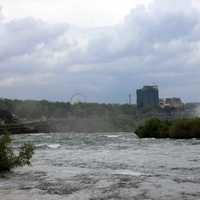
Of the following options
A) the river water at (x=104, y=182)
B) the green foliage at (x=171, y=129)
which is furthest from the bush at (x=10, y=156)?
the green foliage at (x=171, y=129)

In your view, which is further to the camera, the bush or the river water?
the bush

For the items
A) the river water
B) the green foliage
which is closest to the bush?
the river water

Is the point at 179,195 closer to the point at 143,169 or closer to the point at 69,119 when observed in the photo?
the point at 143,169

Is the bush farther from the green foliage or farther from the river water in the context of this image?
the green foliage

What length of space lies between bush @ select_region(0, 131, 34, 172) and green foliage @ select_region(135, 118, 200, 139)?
58304 millimetres

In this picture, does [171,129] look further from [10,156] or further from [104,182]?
[104,182]

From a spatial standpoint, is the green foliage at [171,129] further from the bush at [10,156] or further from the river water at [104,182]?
the bush at [10,156]

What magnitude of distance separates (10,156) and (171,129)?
6016cm

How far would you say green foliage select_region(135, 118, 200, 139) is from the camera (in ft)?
280

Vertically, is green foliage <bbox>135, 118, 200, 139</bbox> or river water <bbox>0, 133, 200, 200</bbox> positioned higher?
green foliage <bbox>135, 118, 200, 139</bbox>

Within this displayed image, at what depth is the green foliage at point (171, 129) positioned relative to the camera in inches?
3359

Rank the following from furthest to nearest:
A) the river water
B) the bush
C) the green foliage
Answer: the green foliage → the bush → the river water

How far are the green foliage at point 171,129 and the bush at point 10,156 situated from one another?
5830 centimetres

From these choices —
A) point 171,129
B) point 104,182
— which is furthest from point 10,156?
point 171,129
